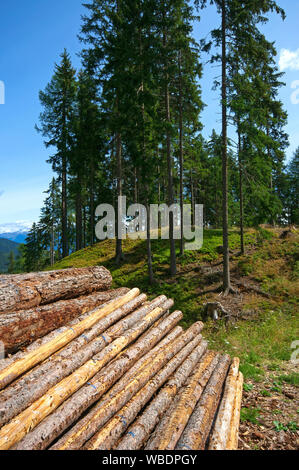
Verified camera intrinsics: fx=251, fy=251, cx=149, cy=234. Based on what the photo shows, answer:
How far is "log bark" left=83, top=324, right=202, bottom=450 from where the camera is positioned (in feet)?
10.8

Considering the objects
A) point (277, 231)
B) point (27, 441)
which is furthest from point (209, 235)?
point (27, 441)

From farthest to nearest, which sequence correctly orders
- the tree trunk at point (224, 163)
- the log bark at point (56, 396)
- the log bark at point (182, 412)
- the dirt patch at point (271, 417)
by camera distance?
the tree trunk at point (224, 163) → the dirt patch at point (271, 417) → the log bark at point (182, 412) → the log bark at point (56, 396)

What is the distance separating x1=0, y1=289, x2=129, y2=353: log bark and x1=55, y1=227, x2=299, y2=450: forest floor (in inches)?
158

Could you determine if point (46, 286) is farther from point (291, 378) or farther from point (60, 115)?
point (60, 115)

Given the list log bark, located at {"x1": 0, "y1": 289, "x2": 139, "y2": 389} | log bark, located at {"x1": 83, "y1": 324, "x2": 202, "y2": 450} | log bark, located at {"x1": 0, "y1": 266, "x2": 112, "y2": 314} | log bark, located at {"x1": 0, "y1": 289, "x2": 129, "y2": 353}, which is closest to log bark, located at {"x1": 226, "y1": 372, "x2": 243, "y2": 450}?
log bark, located at {"x1": 83, "y1": 324, "x2": 202, "y2": 450}

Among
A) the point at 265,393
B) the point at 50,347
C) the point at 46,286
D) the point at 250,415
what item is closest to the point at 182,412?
the point at 250,415

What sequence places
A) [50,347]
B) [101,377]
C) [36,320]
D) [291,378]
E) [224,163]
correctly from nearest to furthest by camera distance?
[101,377]
[50,347]
[36,320]
[291,378]
[224,163]

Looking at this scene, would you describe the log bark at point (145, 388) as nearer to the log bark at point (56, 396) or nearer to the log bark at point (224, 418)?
the log bark at point (56, 396)

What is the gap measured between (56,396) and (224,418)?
263 centimetres

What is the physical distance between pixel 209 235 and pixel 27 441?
19738mm

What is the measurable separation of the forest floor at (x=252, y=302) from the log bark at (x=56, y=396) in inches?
103

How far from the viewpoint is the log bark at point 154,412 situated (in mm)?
3363

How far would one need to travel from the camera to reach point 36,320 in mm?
5023

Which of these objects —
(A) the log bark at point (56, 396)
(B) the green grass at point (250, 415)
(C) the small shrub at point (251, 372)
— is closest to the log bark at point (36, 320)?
(A) the log bark at point (56, 396)
